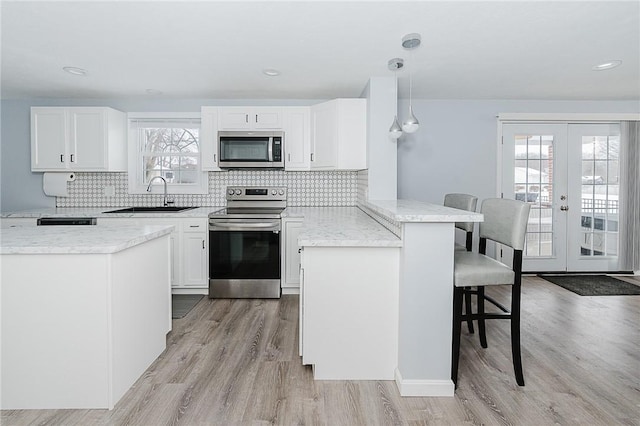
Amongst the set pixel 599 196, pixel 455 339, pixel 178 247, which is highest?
pixel 599 196

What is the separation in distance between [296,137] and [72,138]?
7.84 feet

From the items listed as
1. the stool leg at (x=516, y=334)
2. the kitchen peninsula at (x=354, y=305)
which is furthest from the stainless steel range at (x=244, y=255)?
the stool leg at (x=516, y=334)

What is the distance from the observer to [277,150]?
3.98 meters

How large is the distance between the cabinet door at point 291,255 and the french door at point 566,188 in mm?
2674

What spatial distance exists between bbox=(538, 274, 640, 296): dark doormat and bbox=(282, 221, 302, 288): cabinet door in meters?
2.97

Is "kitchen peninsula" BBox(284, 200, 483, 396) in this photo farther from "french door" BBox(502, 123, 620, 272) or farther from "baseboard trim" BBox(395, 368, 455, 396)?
"french door" BBox(502, 123, 620, 272)

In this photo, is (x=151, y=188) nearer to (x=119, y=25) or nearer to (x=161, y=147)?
(x=161, y=147)

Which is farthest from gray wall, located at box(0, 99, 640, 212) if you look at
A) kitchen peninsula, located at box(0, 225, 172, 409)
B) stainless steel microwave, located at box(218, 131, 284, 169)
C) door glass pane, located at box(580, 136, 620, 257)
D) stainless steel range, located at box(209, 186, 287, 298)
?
kitchen peninsula, located at box(0, 225, 172, 409)

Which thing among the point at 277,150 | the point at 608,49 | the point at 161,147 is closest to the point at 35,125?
the point at 161,147

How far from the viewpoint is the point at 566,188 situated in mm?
4645

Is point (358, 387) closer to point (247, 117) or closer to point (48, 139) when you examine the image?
point (247, 117)

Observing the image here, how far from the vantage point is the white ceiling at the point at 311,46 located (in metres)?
2.17

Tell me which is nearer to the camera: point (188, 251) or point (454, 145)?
point (188, 251)

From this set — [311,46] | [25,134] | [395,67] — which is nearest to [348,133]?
[395,67]
